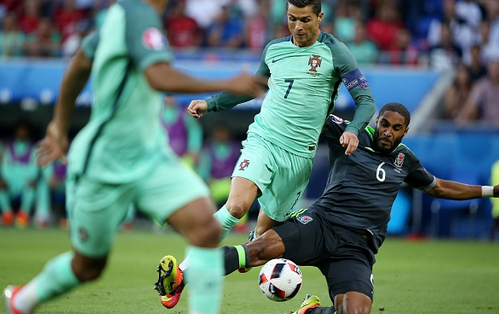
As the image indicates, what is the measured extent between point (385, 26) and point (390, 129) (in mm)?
11433

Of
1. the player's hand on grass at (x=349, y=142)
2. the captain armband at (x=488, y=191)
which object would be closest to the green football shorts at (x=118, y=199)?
the player's hand on grass at (x=349, y=142)

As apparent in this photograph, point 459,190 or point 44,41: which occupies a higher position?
point 459,190

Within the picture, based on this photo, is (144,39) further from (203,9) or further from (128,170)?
(203,9)

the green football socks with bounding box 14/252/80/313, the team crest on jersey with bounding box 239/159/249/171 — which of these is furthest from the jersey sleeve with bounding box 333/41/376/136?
the green football socks with bounding box 14/252/80/313

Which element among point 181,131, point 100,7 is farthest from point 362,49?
point 100,7

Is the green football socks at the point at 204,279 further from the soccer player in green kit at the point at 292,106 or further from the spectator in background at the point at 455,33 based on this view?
the spectator in background at the point at 455,33

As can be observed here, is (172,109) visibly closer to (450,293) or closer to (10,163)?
(10,163)

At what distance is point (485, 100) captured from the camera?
627 inches

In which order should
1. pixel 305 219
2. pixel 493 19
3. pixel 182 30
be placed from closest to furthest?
pixel 305 219 < pixel 493 19 < pixel 182 30

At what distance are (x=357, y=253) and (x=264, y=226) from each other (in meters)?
1.14

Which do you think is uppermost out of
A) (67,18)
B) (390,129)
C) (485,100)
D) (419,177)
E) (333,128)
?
(390,129)

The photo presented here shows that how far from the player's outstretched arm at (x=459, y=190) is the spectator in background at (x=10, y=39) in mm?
13365

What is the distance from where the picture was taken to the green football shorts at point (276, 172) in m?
7.12

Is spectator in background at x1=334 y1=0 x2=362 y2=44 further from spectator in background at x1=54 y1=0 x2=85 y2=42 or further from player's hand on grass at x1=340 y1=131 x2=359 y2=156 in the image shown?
player's hand on grass at x1=340 y1=131 x2=359 y2=156
